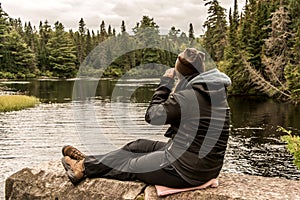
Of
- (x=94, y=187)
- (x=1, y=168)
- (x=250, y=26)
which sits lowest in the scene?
(x=1, y=168)

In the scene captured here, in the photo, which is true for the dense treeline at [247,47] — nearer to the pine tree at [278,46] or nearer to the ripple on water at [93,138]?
the pine tree at [278,46]

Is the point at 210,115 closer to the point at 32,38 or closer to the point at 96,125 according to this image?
the point at 96,125

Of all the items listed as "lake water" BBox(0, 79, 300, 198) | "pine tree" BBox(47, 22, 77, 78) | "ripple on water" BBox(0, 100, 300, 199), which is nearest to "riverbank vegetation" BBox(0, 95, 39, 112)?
"lake water" BBox(0, 79, 300, 198)

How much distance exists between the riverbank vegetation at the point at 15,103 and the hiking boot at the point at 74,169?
26.9 m

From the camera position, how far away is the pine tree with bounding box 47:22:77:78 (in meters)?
91.8

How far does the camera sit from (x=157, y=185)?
156 inches

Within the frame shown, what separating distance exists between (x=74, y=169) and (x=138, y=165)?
2.39ft

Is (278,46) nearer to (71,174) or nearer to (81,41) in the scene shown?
(71,174)

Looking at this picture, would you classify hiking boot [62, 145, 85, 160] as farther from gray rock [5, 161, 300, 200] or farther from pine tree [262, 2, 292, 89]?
pine tree [262, 2, 292, 89]

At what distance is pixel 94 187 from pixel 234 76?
3949 centimetres

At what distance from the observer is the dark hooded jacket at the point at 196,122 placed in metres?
3.65

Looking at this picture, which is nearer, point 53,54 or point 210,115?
point 210,115

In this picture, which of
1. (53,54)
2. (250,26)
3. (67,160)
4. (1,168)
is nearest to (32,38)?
(53,54)

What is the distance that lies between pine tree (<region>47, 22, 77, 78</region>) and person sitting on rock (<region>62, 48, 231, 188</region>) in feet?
292
